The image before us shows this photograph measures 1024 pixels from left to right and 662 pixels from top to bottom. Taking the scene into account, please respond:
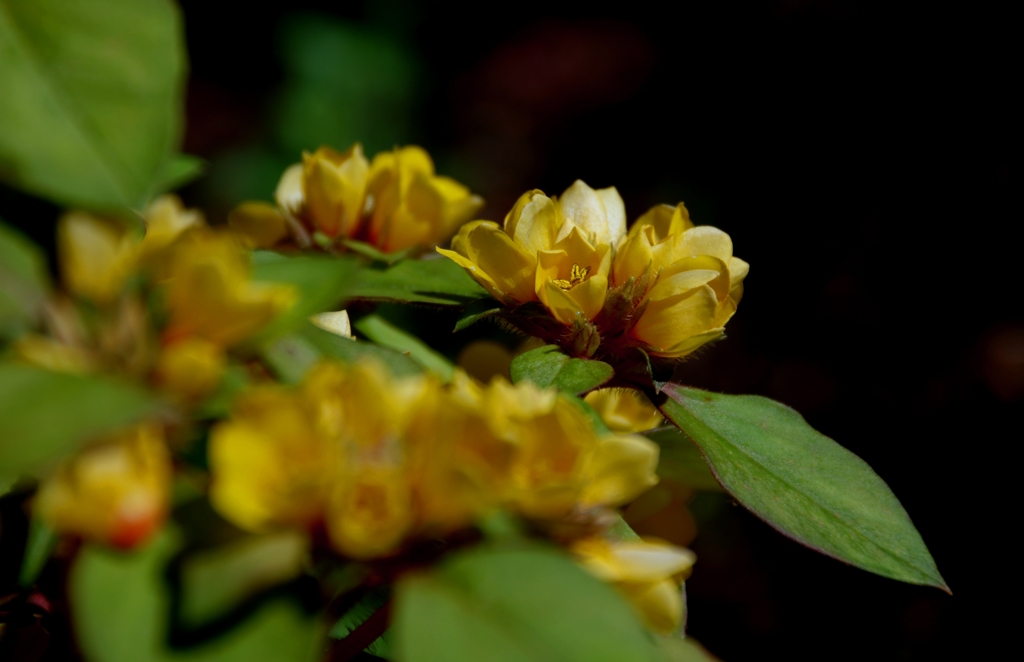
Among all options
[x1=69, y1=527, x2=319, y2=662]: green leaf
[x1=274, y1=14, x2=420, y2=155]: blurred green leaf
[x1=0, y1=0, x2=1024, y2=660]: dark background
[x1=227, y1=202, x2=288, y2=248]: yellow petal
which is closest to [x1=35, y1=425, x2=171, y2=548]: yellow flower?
[x1=69, y1=527, x2=319, y2=662]: green leaf

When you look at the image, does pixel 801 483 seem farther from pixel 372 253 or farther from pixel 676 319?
pixel 372 253

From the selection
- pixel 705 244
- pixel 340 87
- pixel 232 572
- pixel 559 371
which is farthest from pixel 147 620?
pixel 340 87

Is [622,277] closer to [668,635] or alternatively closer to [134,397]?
[668,635]

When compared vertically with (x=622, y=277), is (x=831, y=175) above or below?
below

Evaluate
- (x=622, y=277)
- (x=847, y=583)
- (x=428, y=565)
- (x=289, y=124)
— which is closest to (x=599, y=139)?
(x=289, y=124)

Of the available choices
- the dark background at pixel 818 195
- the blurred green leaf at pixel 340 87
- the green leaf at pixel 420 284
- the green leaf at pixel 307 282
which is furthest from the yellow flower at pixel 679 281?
the blurred green leaf at pixel 340 87

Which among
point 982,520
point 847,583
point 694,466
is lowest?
point 847,583

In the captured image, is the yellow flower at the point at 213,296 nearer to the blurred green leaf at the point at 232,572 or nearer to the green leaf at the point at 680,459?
the blurred green leaf at the point at 232,572
